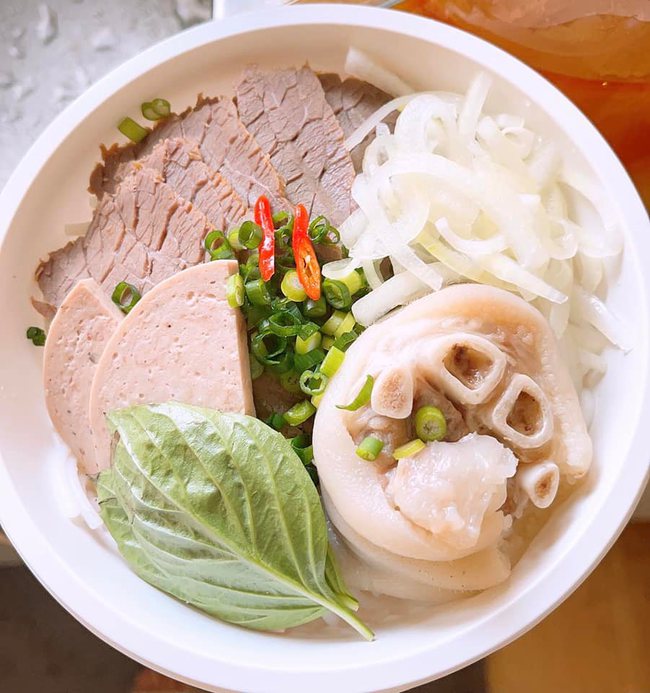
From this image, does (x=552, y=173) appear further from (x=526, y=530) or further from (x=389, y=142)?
(x=526, y=530)

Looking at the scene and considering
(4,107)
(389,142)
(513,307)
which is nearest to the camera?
(513,307)

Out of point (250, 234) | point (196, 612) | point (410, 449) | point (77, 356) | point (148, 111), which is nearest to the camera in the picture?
point (410, 449)

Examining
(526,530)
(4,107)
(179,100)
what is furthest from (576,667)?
(4,107)

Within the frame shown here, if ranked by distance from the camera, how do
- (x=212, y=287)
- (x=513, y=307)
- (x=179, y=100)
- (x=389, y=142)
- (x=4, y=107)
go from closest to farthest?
(x=513, y=307) < (x=212, y=287) < (x=389, y=142) < (x=179, y=100) < (x=4, y=107)

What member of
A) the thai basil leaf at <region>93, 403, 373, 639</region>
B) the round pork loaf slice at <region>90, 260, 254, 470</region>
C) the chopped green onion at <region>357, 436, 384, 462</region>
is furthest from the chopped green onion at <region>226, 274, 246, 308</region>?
the chopped green onion at <region>357, 436, 384, 462</region>

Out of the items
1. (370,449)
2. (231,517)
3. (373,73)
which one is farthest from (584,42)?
(231,517)

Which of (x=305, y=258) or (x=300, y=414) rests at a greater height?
(x=305, y=258)

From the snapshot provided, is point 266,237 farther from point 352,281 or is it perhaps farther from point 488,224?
point 488,224
